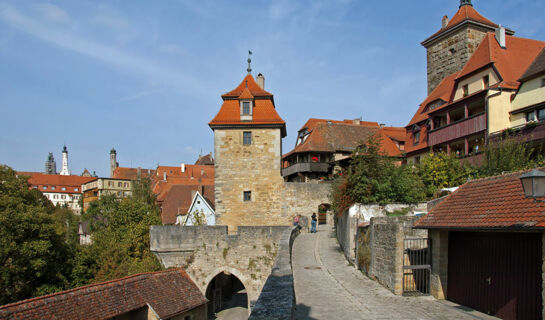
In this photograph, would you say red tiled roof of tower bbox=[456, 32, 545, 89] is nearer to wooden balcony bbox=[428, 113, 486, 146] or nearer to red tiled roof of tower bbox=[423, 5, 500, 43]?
wooden balcony bbox=[428, 113, 486, 146]

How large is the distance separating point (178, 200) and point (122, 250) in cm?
1425

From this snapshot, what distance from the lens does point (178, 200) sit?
4228cm

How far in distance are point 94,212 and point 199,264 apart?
43.8 meters

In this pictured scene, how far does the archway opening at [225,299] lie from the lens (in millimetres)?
24562

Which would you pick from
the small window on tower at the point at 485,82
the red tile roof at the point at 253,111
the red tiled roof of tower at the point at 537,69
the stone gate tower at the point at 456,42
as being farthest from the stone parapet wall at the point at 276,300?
the stone gate tower at the point at 456,42

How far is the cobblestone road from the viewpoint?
8.42 metres

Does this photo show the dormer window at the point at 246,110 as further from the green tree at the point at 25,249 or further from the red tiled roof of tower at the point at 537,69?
the red tiled roof of tower at the point at 537,69

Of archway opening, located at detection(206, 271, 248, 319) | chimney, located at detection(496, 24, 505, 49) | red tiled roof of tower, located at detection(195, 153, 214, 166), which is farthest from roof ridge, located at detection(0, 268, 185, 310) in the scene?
red tiled roof of tower, located at detection(195, 153, 214, 166)

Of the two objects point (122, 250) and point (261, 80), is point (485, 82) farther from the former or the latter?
point (122, 250)

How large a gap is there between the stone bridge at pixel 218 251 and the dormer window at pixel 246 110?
7.55m

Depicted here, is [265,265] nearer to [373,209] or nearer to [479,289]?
[373,209]

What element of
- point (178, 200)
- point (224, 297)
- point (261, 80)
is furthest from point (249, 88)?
point (178, 200)

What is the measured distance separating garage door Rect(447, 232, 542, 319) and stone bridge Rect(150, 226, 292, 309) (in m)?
12.8

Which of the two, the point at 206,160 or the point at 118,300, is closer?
the point at 118,300
